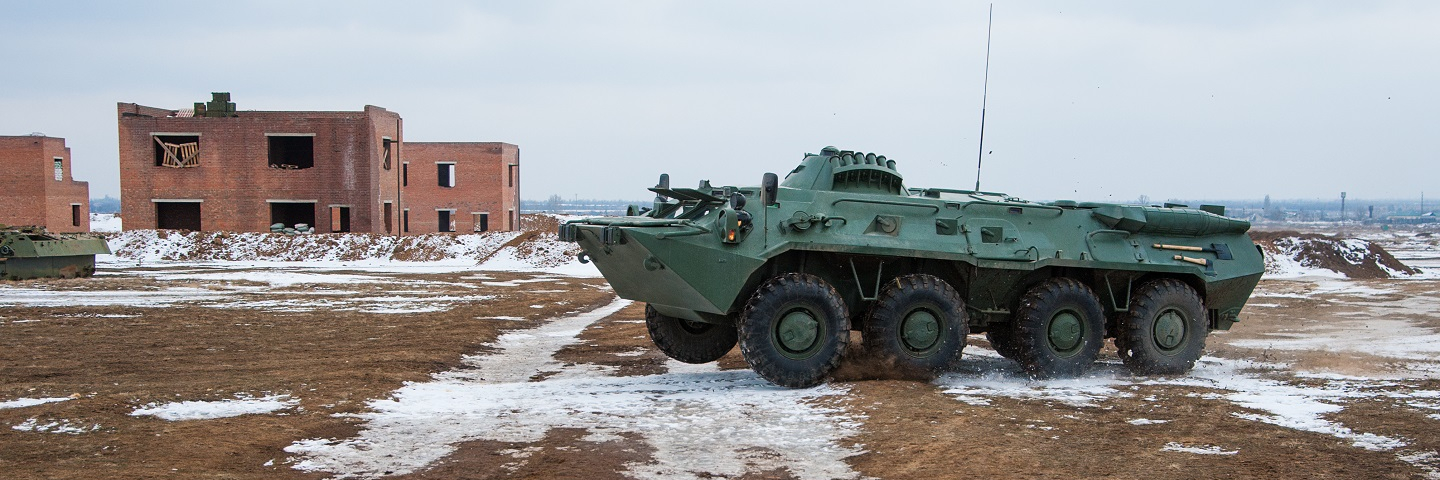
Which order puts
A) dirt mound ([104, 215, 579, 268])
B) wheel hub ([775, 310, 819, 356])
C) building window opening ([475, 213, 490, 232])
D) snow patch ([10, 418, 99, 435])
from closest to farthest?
snow patch ([10, 418, 99, 435]) → wheel hub ([775, 310, 819, 356]) → dirt mound ([104, 215, 579, 268]) → building window opening ([475, 213, 490, 232])

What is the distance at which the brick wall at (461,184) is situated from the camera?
56719 millimetres

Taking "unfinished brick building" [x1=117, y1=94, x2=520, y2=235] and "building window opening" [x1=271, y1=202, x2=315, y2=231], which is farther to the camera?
"building window opening" [x1=271, y1=202, x2=315, y2=231]

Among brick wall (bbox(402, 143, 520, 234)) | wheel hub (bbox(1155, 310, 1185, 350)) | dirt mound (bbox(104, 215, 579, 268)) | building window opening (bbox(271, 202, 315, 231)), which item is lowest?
dirt mound (bbox(104, 215, 579, 268))

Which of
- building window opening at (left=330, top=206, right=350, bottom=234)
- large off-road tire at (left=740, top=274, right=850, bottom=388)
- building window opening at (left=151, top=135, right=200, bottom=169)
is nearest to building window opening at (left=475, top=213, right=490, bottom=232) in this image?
building window opening at (left=330, top=206, right=350, bottom=234)

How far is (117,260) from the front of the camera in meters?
35.7

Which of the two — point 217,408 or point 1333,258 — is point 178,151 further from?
point 217,408

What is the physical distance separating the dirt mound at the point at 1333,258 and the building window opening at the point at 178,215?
3577cm

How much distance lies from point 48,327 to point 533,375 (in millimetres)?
7642

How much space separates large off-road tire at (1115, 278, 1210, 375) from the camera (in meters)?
11.4

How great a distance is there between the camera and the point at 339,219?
144 ft

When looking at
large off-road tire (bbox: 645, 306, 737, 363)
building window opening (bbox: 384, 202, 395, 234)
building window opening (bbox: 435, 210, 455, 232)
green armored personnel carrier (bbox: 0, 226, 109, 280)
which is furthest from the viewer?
building window opening (bbox: 435, 210, 455, 232)

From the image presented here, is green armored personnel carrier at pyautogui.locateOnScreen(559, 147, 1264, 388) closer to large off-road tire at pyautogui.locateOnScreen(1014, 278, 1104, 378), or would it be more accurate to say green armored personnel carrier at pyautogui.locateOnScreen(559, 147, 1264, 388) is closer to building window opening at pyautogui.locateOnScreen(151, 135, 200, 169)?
large off-road tire at pyautogui.locateOnScreen(1014, 278, 1104, 378)

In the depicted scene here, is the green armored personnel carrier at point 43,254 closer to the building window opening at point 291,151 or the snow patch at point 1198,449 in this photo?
the building window opening at point 291,151

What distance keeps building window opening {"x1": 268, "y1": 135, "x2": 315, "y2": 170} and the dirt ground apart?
29.2 metres
